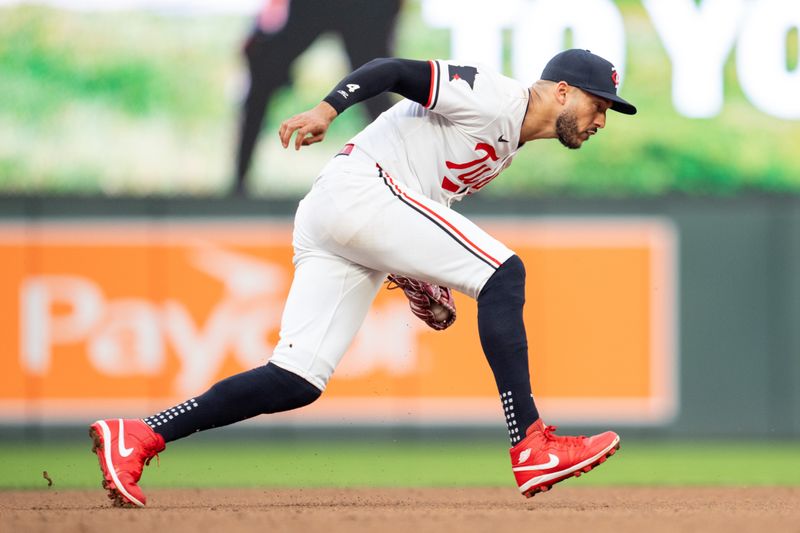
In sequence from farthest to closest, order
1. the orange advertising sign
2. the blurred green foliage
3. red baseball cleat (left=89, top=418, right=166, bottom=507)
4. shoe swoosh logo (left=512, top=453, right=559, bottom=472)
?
the blurred green foliage → the orange advertising sign → red baseball cleat (left=89, top=418, right=166, bottom=507) → shoe swoosh logo (left=512, top=453, right=559, bottom=472)

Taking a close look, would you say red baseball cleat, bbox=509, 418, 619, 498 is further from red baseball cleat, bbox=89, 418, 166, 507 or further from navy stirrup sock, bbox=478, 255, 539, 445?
red baseball cleat, bbox=89, 418, 166, 507

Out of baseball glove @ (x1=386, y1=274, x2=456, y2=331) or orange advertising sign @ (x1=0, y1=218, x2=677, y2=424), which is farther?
orange advertising sign @ (x1=0, y1=218, x2=677, y2=424)

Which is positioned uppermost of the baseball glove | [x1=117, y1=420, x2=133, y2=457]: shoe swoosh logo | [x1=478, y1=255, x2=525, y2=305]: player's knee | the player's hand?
the player's hand

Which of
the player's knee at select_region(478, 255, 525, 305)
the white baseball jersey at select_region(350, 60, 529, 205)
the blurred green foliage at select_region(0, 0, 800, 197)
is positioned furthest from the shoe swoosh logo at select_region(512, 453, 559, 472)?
the blurred green foliage at select_region(0, 0, 800, 197)

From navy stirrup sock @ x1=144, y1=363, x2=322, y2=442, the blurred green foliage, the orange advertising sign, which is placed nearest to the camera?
navy stirrup sock @ x1=144, y1=363, x2=322, y2=442

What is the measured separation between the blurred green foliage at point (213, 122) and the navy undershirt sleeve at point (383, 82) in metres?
4.76

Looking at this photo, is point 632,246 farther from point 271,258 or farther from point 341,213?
point 341,213

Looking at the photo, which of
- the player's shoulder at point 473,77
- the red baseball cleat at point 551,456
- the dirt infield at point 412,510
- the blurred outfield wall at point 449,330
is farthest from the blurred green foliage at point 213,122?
the red baseball cleat at point 551,456

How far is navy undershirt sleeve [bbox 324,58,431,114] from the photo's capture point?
4.21 meters

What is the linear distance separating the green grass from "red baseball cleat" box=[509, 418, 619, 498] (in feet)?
6.21

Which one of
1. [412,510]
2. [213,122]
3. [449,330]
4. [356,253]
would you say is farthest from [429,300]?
[213,122]

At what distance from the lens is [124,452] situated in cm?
431

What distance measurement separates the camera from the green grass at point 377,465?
6418 mm

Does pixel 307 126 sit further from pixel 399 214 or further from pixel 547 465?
pixel 547 465
